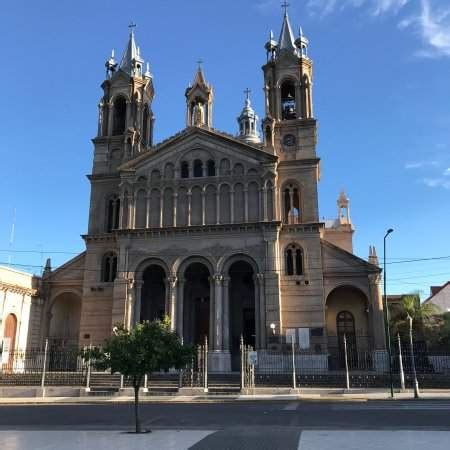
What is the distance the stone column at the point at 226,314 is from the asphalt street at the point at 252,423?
40.3 feet

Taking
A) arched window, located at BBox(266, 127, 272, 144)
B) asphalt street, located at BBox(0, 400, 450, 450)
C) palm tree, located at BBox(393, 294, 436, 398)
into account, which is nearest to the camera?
asphalt street, located at BBox(0, 400, 450, 450)

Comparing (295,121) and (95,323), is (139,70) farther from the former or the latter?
(95,323)

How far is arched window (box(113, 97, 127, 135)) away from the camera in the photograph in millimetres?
49319

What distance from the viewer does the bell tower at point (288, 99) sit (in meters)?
43.4

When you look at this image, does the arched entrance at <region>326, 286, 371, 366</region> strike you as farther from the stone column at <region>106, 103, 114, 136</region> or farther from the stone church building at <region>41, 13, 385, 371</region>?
the stone column at <region>106, 103, 114, 136</region>

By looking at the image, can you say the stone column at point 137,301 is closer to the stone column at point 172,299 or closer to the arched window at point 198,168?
the stone column at point 172,299

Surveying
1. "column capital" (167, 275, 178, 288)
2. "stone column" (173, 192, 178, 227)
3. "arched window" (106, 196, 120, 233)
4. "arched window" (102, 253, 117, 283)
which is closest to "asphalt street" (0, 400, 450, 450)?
"column capital" (167, 275, 178, 288)

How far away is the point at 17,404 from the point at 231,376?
13.8 m

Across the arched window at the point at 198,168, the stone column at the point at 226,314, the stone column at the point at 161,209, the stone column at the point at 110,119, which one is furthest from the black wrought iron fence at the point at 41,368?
the stone column at the point at 110,119

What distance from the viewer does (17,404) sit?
27203 millimetres

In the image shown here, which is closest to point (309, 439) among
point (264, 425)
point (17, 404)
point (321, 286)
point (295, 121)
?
point (264, 425)

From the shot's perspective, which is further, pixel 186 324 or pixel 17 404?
pixel 186 324

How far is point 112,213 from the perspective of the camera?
4550 cm

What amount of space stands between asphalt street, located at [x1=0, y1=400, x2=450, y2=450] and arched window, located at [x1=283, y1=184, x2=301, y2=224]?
65.6 ft
